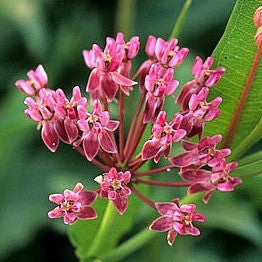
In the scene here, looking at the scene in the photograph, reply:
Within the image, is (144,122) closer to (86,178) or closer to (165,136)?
(165,136)

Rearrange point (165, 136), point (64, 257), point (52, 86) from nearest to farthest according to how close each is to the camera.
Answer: point (165, 136) → point (64, 257) → point (52, 86)

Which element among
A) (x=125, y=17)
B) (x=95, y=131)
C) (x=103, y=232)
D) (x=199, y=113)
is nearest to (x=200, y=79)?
(x=199, y=113)

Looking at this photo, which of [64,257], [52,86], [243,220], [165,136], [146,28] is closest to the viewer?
[165,136]

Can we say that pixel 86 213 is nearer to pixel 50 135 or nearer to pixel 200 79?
pixel 50 135

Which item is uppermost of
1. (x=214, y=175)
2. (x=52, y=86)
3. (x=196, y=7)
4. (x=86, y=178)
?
(x=196, y=7)

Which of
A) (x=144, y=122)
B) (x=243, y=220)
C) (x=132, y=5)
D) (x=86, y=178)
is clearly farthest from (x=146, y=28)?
(x=144, y=122)

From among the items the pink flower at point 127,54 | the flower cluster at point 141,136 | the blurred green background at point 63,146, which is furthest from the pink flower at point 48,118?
the blurred green background at point 63,146
